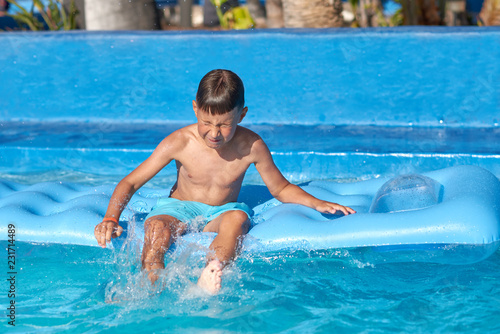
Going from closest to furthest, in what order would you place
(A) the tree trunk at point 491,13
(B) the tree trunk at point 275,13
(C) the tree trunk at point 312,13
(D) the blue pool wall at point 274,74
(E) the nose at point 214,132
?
1. (E) the nose at point 214,132
2. (D) the blue pool wall at point 274,74
3. (A) the tree trunk at point 491,13
4. (C) the tree trunk at point 312,13
5. (B) the tree trunk at point 275,13

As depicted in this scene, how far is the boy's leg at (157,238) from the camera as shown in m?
3.09

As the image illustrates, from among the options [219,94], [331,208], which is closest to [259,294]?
[331,208]

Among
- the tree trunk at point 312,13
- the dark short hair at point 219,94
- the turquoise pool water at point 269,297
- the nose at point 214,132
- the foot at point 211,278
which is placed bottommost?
the turquoise pool water at point 269,297

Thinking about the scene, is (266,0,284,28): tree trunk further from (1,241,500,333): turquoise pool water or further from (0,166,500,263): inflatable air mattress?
(1,241,500,333): turquoise pool water

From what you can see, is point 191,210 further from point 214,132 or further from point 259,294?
point 259,294

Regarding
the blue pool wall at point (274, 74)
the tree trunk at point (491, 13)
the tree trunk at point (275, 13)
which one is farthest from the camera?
the tree trunk at point (275, 13)

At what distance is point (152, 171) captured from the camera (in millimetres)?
3459

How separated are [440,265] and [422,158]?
5.19 ft

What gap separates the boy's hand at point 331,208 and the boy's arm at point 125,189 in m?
0.88

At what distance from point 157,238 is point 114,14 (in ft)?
15.1

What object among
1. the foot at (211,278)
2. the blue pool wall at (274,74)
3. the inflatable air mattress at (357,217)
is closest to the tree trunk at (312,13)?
the blue pool wall at (274,74)

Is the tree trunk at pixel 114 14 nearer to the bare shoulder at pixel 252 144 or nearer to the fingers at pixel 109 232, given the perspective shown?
the bare shoulder at pixel 252 144

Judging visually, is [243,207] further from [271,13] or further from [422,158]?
[271,13]

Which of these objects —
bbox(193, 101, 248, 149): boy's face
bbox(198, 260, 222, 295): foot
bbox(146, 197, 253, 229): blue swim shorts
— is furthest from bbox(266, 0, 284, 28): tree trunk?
bbox(198, 260, 222, 295): foot
